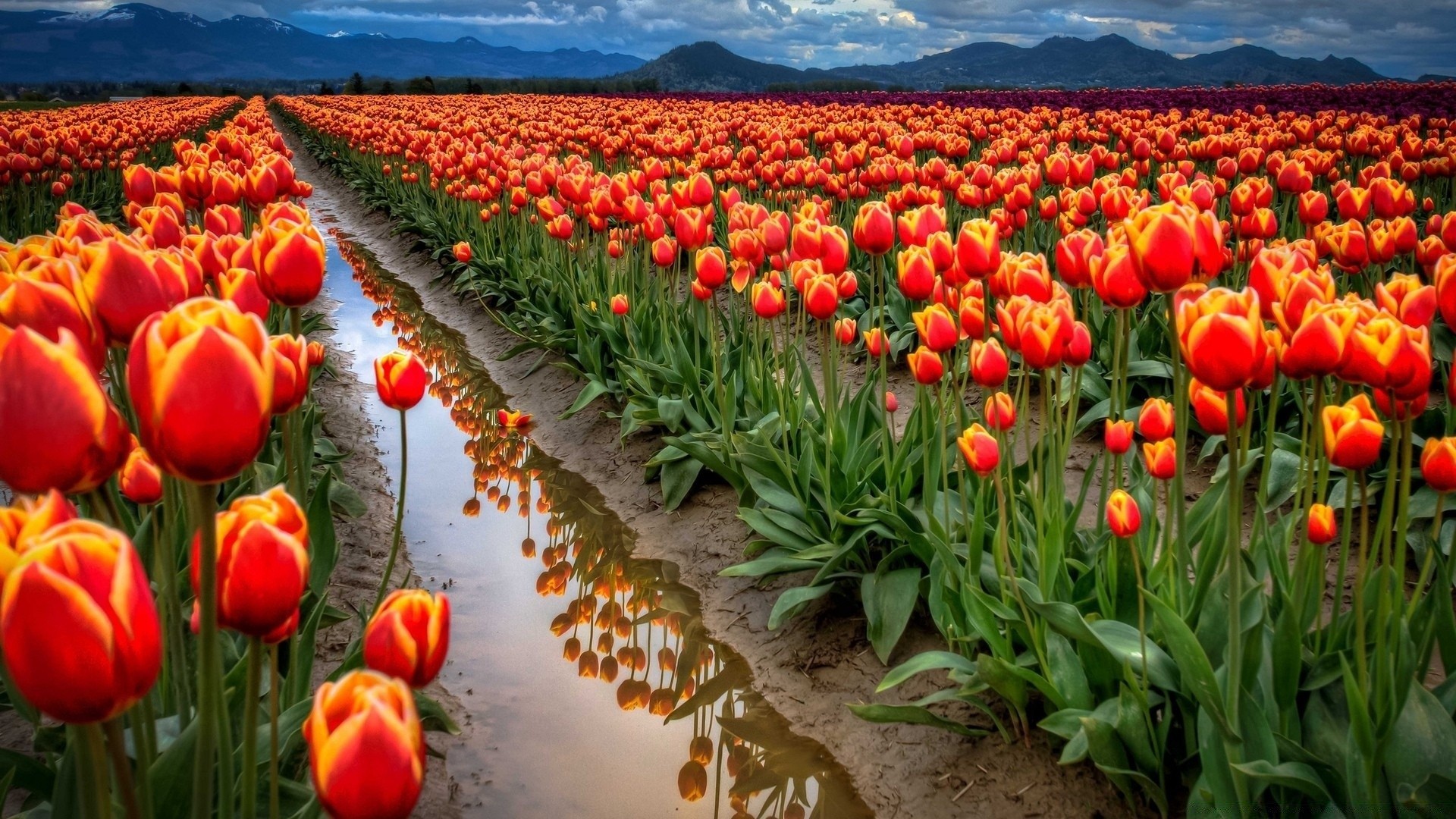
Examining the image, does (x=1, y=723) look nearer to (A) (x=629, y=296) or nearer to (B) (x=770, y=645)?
(B) (x=770, y=645)

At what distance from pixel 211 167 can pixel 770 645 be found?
11.3ft

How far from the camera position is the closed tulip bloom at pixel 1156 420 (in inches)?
113

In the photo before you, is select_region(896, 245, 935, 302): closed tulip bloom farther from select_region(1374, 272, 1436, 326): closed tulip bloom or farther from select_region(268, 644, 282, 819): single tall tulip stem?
select_region(268, 644, 282, 819): single tall tulip stem

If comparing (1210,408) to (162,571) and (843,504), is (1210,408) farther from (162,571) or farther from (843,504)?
(162,571)

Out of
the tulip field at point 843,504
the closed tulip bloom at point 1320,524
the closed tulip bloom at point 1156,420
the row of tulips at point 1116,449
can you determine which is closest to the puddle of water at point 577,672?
the tulip field at point 843,504

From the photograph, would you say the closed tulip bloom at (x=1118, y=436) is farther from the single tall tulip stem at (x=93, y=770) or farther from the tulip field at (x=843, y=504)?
the single tall tulip stem at (x=93, y=770)

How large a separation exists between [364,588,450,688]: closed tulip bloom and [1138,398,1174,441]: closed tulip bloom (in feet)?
7.08

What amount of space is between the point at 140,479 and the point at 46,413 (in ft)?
4.08

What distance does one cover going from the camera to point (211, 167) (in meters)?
4.80

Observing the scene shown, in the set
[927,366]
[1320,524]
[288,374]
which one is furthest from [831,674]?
[288,374]

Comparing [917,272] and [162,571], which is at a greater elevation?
[917,272]

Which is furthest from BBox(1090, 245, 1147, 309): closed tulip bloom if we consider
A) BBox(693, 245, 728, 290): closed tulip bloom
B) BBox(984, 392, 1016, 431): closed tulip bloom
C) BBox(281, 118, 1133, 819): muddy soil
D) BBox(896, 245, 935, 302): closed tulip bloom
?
BBox(693, 245, 728, 290): closed tulip bloom

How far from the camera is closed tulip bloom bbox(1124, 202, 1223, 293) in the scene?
6.99ft

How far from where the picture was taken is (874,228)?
3.64 meters
